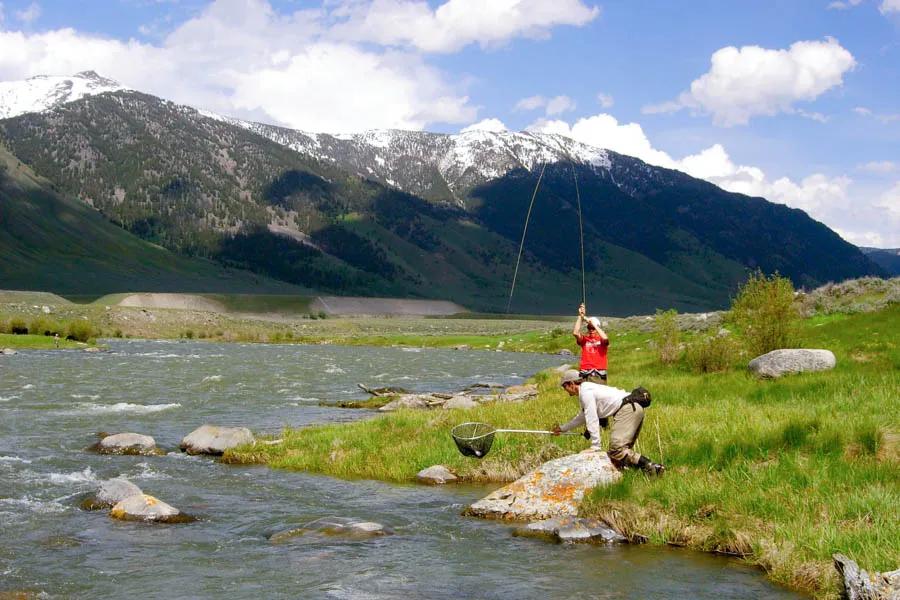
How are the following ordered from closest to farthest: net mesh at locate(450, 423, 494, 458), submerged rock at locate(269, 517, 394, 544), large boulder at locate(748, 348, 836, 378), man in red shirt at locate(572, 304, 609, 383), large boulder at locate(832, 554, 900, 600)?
1. large boulder at locate(832, 554, 900, 600)
2. submerged rock at locate(269, 517, 394, 544)
3. man in red shirt at locate(572, 304, 609, 383)
4. net mesh at locate(450, 423, 494, 458)
5. large boulder at locate(748, 348, 836, 378)

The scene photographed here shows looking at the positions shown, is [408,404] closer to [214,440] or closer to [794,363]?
[214,440]

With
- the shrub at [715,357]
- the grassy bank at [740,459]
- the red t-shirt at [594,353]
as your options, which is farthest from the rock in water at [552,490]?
the shrub at [715,357]

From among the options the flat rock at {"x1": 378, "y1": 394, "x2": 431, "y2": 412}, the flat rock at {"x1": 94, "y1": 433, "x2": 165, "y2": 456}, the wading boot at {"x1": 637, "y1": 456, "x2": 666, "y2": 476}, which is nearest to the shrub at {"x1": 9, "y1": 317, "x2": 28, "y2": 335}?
the flat rock at {"x1": 378, "y1": 394, "x2": 431, "y2": 412}

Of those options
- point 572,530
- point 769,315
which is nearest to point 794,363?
point 769,315

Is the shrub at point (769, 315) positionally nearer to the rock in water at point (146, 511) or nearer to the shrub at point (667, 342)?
the shrub at point (667, 342)

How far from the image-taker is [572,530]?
38.1ft

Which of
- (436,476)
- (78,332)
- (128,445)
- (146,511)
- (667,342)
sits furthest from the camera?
(78,332)

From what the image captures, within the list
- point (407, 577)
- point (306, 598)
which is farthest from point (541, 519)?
point (306, 598)

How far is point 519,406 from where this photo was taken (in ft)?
69.8

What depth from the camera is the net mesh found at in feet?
48.6

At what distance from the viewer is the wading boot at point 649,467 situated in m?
12.6

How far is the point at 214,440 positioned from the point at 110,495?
20.6 feet

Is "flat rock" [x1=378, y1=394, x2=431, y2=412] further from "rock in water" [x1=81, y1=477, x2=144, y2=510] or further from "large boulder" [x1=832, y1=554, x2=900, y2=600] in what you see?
"large boulder" [x1=832, y1=554, x2=900, y2=600]

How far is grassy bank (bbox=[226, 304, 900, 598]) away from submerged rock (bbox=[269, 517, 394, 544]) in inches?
125
